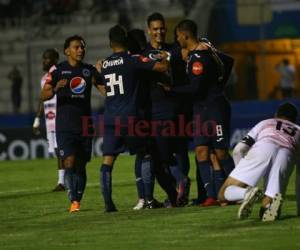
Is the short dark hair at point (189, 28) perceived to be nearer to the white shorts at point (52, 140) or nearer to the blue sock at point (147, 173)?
the blue sock at point (147, 173)

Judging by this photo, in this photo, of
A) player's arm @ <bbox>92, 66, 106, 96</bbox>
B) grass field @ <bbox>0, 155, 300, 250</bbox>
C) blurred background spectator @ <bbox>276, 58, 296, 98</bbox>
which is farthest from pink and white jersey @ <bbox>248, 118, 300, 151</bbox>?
blurred background spectator @ <bbox>276, 58, 296, 98</bbox>

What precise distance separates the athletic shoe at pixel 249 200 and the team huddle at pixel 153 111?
1.20 metres

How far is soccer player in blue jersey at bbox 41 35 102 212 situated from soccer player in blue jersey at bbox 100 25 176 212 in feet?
2.56

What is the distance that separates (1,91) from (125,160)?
761 centimetres

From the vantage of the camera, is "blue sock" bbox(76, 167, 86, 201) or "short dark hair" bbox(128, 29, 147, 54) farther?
"blue sock" bbox(76, 167, 86, 201)

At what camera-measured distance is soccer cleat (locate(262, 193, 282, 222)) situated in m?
9.92

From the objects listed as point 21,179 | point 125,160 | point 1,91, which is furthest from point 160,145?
point 1,91

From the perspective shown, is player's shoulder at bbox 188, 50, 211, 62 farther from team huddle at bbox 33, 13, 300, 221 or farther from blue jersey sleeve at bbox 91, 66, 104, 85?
blue jersey sleeve at bbox 91, 66, 104, 85

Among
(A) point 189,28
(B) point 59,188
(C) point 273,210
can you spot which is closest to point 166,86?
(A) point 189,28

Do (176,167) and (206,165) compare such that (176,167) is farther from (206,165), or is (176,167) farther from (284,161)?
(284,161)

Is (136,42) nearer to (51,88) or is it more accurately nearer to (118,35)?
(118,35)

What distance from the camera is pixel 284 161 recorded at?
10211mm

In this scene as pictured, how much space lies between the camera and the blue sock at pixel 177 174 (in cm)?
1274

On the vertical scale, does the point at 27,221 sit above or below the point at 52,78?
below
